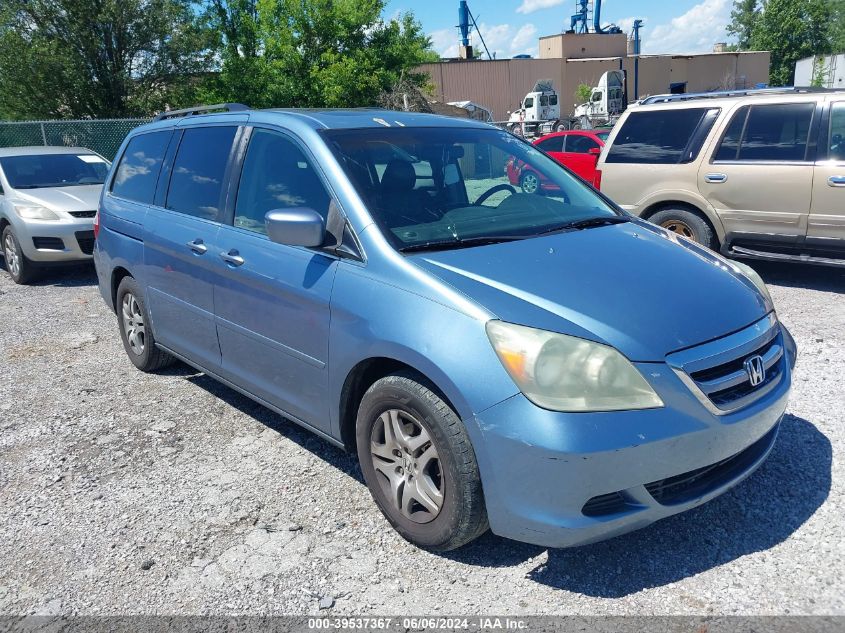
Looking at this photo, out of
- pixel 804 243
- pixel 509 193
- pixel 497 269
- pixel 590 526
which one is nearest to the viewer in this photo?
pixel 590 526

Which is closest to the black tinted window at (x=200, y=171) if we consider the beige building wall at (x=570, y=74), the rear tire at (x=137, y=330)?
the rear tire at (x=137, y=330)

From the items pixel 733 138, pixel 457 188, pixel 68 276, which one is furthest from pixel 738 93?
pixel 68 276

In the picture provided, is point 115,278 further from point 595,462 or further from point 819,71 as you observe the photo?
point 819,71

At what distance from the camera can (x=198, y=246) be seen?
4180mm

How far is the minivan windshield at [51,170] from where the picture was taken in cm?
964

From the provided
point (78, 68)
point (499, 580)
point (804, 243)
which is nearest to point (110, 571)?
point (499, 580)

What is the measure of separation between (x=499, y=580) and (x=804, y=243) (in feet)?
18.1

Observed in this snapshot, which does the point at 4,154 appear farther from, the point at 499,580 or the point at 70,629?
the point at 499,580

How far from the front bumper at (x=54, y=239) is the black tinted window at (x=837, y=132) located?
8213 mm

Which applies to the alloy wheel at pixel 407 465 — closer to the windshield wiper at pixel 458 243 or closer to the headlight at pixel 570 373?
the headlight at pixel 570 373

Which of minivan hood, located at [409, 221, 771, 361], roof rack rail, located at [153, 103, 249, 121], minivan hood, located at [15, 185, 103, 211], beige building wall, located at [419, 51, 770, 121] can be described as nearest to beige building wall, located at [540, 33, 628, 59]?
beige building wall, located at [419, 51, 770, 121]

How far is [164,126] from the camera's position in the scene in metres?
5.05

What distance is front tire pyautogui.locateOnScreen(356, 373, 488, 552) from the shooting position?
2760 millimetres

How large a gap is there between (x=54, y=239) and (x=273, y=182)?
6.21 m
